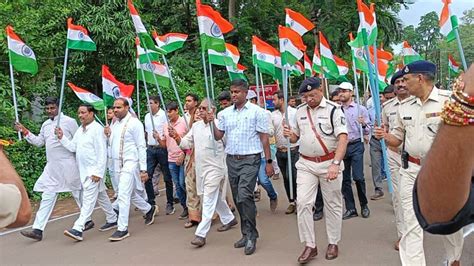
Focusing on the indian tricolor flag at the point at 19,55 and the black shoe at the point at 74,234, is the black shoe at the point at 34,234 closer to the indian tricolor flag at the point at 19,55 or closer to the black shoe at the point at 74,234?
the black shoe at the point at 74,234

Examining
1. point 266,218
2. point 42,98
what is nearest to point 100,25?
point 42,98

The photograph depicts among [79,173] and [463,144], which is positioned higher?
[463,144]

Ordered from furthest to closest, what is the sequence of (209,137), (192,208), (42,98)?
(42,98) → (192,208) → (209,137)

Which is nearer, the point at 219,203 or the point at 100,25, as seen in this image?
the point at 219,203

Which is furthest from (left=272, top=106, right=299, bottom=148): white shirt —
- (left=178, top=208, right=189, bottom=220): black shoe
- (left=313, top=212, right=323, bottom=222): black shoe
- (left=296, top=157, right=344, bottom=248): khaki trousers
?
(left=296, top=157, right=344, bottom=248): khaki trousers

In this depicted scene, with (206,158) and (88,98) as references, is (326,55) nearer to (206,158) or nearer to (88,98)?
(206,158)

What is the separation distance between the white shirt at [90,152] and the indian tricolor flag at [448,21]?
461 cm

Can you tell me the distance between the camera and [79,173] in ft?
22.4

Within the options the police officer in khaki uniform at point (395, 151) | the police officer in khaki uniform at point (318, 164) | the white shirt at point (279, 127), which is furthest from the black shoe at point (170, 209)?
the police officer in khaki uniform at point (395, 151)

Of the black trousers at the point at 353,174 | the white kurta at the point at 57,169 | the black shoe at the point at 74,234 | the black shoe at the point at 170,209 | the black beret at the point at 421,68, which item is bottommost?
the black shoe at the point at 170,209

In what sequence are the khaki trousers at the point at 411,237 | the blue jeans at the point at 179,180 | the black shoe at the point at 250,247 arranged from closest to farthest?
the khaki trousers at the point at 411,237 → the black shoe at the point at 250,247 → the blue jeans at the point at 179,180

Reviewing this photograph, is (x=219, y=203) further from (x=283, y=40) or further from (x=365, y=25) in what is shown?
(x=365, y=25)

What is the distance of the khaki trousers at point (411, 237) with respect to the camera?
4016 millimetres

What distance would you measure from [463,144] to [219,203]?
5.44m
